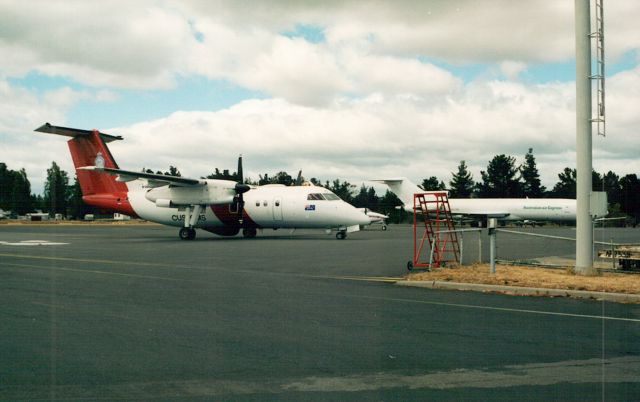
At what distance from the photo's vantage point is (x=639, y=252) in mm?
14750

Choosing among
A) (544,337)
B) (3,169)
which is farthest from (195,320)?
(3,169)

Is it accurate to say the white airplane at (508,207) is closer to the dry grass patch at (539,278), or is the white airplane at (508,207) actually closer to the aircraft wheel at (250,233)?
the aircraft wheel at (250,233)

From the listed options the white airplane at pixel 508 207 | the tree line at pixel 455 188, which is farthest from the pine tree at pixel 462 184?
the white airplane at pixel 508 207

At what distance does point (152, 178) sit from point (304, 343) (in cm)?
2722

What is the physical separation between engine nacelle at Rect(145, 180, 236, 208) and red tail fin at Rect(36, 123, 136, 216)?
395cm

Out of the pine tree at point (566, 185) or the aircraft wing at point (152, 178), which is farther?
the pine tree at point (566, 185)

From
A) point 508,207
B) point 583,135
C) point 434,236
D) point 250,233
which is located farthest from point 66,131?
point 508,207

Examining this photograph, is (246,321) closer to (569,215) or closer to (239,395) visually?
(239,395)

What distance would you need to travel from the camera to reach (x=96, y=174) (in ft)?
120

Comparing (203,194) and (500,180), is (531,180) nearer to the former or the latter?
(500,180)

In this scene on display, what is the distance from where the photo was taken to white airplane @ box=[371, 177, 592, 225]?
6244cm

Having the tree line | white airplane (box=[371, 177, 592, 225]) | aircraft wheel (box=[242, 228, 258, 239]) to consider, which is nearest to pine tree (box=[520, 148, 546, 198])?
the tree line

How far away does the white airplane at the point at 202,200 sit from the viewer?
33062 mm

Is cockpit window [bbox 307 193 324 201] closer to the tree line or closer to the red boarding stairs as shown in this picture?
the red boarding stairs
